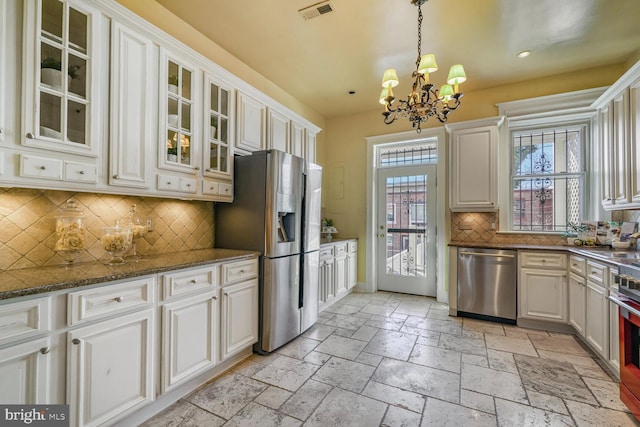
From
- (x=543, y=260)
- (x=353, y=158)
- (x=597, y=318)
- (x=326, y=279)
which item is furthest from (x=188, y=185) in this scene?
(x=543, y=260)

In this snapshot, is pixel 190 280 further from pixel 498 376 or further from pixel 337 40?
pixel 337 40

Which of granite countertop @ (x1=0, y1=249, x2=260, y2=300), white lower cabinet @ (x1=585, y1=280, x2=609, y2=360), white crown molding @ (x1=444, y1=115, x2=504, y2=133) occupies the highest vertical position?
white crown molding @ (x1=444, y1=115, x2=504, y2=133)

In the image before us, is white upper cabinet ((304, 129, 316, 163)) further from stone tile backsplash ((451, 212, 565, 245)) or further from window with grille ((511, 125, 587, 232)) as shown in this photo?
window with grille ((511, 125, 587, 232))

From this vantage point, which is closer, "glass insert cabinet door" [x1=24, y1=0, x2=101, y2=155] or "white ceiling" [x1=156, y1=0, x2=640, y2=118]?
"glass insert cabinet door" [x1=24, y1=0, x2=101, y2=155]

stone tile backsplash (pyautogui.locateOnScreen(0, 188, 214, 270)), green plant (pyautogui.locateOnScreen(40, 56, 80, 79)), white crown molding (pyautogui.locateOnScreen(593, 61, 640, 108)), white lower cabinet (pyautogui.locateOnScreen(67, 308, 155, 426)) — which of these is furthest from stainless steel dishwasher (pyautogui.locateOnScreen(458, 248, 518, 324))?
green plant (pyautogui.locateOnScreen(40, 56, 80, 79))

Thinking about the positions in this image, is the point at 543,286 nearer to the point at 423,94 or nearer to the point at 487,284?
the point at 487,284

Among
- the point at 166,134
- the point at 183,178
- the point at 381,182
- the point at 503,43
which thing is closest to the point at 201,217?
the point at 183,178

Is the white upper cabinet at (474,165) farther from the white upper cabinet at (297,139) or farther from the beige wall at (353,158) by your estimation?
the white upper cabinet at (297,139)

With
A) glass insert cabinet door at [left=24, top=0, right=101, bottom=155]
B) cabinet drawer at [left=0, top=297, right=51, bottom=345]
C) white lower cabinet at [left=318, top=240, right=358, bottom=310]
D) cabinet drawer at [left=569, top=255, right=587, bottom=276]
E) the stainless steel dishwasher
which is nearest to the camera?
cabinet drawer at [left=0, top=297, right=51, bottom=345]

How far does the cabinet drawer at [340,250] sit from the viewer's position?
13.6 ft

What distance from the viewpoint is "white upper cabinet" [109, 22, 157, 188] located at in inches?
73.7

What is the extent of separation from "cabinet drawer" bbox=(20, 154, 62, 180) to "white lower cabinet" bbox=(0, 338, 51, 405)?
0.88m

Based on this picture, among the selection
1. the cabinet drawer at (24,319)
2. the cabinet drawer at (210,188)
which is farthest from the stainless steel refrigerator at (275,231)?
the cabinet drawer at (24,319)

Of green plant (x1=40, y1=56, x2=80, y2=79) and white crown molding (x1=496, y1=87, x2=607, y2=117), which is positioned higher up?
white crown molding (x1=496, y1=87, x2=607, y2=117)
